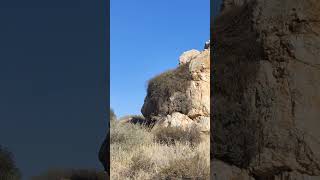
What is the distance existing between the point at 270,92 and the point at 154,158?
563cm

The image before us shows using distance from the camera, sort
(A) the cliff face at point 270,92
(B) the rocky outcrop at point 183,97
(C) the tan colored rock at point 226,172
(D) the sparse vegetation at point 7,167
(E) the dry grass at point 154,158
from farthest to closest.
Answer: (B) the rocky outcrop at point 183,97 < (E) the dry grass at point 154,158 < (D) the sparse vegetation at point 7,167 < (C) the tan colored rock at point 226,172 < (A) the cliff face at point 270,92

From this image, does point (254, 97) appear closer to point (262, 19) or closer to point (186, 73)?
point (262, 19)

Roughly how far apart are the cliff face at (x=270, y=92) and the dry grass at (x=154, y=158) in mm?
4455

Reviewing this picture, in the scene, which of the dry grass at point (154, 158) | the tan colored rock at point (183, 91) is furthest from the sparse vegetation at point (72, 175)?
the tan colored rock at point (183, 91)

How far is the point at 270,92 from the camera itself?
1951 millimetres

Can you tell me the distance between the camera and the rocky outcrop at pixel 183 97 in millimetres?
9953

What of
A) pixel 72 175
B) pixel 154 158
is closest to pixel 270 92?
pixel 72 175

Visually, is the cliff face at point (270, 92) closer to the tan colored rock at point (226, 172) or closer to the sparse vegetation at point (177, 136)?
the tan colored rock at point (226, 172)

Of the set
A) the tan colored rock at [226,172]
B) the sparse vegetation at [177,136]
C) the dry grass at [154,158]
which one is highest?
the tan colored rock at [226,172]

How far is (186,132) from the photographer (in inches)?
359

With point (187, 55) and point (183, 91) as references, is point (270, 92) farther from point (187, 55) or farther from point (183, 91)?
point (187, 55)

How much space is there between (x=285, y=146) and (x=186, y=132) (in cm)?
727

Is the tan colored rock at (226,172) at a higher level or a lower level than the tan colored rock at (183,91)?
lower

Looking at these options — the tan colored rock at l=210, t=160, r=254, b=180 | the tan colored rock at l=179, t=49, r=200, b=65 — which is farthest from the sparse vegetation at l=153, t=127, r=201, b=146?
the tan colored rock at l=210, t=160, r=254, b=180
